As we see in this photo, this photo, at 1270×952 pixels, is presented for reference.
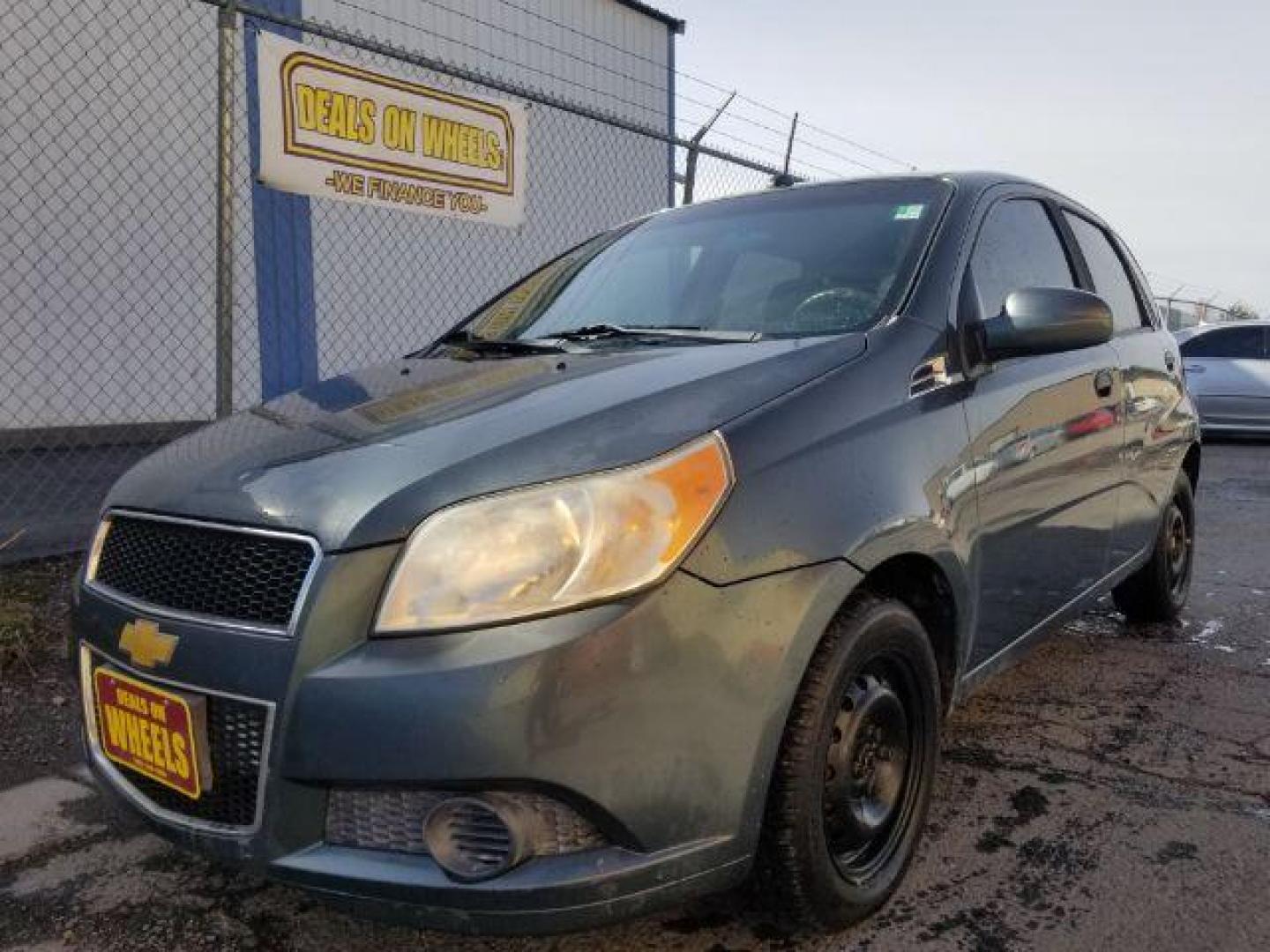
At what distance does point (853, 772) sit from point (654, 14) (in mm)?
10890

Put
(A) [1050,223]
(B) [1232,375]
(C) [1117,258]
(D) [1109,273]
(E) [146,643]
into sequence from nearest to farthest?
(E) [146,643] → (A) [1050,223] → (D) [1109,273] → (C) [1117,258] → (B) [1232,375]

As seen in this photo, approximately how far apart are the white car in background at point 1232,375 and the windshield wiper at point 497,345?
34.1 ft

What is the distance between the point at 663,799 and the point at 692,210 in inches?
84.5

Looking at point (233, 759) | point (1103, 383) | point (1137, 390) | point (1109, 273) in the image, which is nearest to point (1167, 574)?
point (1137, 390)

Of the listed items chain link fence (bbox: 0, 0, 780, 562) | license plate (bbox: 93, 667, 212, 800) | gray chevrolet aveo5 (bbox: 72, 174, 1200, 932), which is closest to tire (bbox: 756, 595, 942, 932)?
gray chevrolet aveo5 (bbox: 72, 174, 1200, 932)

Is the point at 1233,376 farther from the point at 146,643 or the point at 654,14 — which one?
the point at 146,643

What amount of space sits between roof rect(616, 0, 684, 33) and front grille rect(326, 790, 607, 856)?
10734mm

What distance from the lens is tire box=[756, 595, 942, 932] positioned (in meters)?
1.84

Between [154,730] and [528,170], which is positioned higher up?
[528,170]

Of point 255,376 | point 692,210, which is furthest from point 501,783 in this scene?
point 255,376

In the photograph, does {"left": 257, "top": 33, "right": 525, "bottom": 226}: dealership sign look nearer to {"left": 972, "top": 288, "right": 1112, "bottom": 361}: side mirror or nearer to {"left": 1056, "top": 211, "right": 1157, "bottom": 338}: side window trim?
{"left": 1056, "top": 211, "right": 1157, "bottom": 338}: side window trim

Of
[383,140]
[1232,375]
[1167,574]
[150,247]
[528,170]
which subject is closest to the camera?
[1167,574]

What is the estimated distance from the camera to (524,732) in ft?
5.06

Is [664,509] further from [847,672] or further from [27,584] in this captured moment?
[27,584]
